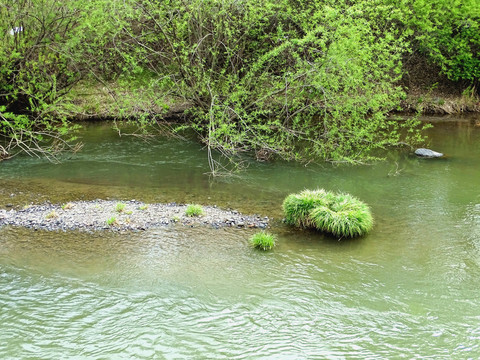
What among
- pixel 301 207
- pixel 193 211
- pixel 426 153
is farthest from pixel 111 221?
pixel 426 153

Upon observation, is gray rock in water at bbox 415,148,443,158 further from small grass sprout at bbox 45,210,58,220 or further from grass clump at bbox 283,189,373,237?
small grass sprout at bbox 45,210,58,220

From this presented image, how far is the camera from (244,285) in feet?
29.9

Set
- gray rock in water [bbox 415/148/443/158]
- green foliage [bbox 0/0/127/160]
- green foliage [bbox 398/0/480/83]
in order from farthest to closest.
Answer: green foliage [bbox 398/0/480/83] → gray rock in water [bbox 415/148/443/158] → green foliage [bbox 0/0/127/160]

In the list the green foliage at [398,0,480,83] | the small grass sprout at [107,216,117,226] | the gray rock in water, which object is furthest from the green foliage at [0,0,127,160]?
the green foliage at [398,0,480,83]

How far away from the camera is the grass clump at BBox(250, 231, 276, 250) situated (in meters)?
10.7

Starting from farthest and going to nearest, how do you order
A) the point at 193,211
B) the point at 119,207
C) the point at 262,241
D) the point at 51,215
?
the point at 119,207 < the point at 193,211 < the point at 51,215 < the point at 262,241

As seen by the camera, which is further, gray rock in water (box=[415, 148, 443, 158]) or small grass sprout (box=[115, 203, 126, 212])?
gray rock in water (box=[415, 148, 443, 158])

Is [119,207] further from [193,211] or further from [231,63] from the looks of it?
[231,63]

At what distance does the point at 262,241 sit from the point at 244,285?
180 cm

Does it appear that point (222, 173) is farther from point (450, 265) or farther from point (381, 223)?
point (450, 265)

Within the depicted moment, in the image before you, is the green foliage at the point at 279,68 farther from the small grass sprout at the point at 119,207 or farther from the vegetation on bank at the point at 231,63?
the small grass sprout at the point at 119,207

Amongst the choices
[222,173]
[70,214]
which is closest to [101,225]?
[70,214]

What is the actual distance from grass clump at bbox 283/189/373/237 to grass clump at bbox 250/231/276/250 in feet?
4.58

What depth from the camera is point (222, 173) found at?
16.9 m
